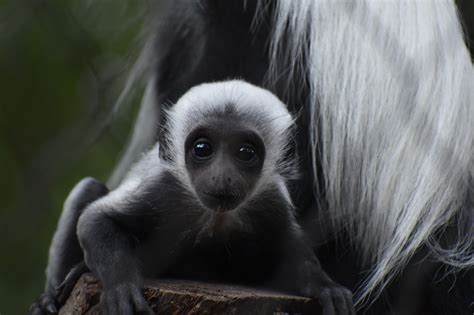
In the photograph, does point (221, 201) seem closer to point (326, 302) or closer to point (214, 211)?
point (214, 211)

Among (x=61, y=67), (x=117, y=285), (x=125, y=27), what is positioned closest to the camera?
(x=117, y=285)

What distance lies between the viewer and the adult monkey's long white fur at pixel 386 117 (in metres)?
1.38

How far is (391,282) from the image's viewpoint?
4.49 feet

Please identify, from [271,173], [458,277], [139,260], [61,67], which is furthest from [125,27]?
[458,277]

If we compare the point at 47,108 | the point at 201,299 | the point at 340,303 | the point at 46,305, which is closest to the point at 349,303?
the point at 340,303

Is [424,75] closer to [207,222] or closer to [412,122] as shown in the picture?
[412,122]

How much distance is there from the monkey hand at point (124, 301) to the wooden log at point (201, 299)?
0.07ft

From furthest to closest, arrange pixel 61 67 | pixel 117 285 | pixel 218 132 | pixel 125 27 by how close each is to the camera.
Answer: pixel 125 27
pixel 61 67
pixel 218 132
pixel 117 285

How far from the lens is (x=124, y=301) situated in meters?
1.04

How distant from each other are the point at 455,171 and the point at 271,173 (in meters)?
0.36

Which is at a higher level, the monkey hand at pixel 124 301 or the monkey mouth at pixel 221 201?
the monkey mouth at pixel 221 201

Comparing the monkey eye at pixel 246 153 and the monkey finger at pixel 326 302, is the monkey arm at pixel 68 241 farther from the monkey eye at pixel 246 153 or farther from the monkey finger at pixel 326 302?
the monkey finger at pixel 326 302

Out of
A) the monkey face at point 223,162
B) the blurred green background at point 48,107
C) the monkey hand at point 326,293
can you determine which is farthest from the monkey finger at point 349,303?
the blurred green background at point 48,107

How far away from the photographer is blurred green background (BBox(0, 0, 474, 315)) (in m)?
1.07
